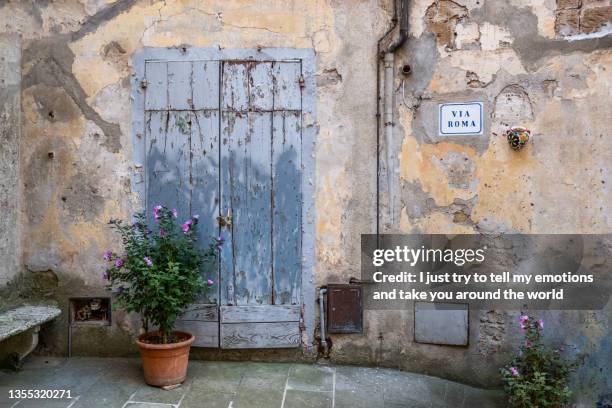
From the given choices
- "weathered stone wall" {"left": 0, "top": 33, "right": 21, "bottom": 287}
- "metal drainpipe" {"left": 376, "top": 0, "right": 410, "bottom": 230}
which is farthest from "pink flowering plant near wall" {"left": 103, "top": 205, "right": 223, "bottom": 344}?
"metal drainpipe" {"left": 376, "top": 0, "right": 410, "bottom": 230}

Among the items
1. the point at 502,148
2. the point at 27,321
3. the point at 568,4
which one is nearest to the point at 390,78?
the point at 502,148

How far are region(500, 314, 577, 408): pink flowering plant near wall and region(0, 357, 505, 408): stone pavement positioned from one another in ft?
1.07

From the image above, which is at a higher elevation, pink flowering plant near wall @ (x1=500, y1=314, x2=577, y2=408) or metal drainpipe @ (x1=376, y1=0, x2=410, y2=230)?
metal drainpipe @ (x1=376, y1=0, x2=410, y2=230)

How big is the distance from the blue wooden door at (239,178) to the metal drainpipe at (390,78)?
650mm

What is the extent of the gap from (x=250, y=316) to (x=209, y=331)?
0.36 m

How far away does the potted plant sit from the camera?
13.0ft

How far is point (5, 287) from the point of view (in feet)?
14.6

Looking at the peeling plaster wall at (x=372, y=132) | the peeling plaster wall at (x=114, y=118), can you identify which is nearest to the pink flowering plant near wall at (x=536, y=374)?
the peeling plaster wall at (x=372, y=132)

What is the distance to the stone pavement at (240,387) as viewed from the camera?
3.88m

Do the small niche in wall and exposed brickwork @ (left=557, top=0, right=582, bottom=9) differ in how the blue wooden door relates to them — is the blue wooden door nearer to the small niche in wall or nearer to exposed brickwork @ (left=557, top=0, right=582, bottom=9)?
the small niche in wall

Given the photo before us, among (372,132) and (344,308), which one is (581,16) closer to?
(372,132)

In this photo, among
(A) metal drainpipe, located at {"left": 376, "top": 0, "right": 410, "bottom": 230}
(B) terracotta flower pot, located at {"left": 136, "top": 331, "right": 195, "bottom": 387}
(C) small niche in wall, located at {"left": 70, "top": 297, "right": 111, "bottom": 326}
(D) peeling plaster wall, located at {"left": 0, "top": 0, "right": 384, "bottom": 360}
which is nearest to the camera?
(B) terracotta flower pot, located at {"left": 136, "top": 331, "right": 195, "bottom": 387}

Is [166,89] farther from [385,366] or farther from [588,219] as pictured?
[588,219]

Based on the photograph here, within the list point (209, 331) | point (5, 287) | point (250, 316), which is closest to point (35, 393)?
point (5, 287)
